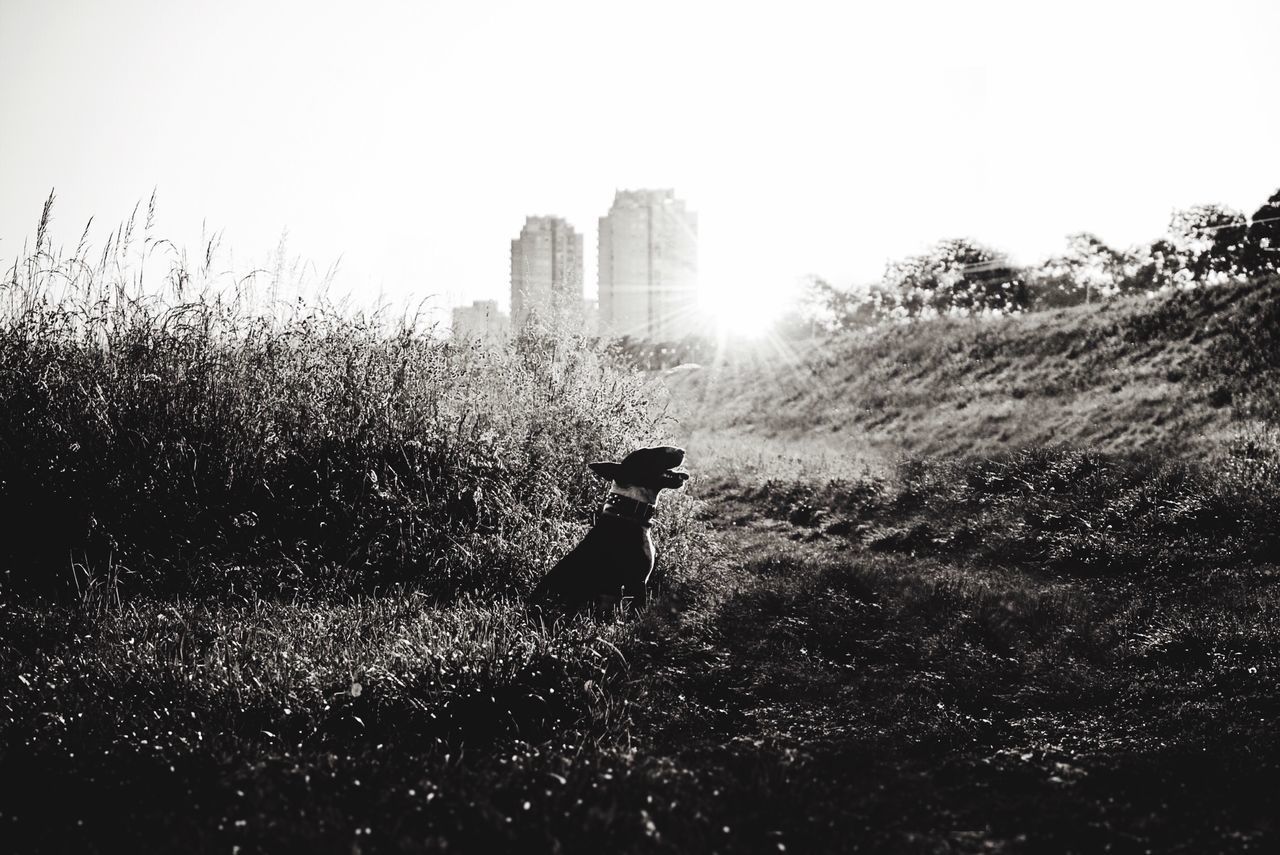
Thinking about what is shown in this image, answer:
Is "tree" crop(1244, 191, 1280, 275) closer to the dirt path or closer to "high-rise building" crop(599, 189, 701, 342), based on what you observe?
the dirt path

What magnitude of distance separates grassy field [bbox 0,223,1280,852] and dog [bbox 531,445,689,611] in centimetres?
22

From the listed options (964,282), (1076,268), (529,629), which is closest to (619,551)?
(529,629)

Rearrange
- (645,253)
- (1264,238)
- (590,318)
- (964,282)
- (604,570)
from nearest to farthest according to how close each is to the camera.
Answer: (604,570) < (590,318) < (1264,238) < (964,282) < (645,253)

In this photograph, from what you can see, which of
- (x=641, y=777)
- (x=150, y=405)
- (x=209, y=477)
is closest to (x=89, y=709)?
(x=641, y=777)

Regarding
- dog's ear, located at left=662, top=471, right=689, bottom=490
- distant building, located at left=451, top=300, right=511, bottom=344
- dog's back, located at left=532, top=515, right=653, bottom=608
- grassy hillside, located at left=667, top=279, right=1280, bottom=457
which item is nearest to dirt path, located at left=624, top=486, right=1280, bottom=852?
dog's back, located at left=532, top=515, right=653, bottom=608

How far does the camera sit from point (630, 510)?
4973 millimetres

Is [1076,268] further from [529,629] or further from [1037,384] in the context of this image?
[529,629]

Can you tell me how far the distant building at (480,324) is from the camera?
25.6ft

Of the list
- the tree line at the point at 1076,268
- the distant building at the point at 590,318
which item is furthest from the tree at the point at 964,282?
the distant building at the point at 590,318

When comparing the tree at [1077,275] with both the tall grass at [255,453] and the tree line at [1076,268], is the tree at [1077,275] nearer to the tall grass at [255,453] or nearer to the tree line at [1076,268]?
the tree line at [1076,268]

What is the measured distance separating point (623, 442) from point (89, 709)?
179 inches

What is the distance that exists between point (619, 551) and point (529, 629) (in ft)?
2.80

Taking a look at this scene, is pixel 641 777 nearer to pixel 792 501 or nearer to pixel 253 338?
pixel 253 338

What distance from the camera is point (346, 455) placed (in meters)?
5.91
